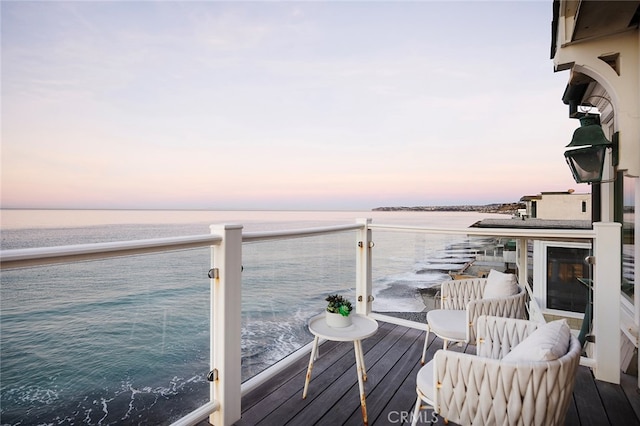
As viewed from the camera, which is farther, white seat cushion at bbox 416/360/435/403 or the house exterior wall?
the house exterior wall

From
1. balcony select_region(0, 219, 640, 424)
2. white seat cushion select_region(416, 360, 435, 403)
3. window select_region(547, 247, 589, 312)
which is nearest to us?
white seat cushion select_region(416, 360, 435, 403)

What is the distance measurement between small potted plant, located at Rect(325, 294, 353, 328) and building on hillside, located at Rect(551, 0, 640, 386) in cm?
209

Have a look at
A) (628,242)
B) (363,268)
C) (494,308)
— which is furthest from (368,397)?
(628,242)

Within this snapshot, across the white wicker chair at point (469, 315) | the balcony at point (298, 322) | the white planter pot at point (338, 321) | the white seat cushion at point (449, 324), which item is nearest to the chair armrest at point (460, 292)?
the white wicker chair at point (469, 315)

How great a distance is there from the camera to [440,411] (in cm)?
155

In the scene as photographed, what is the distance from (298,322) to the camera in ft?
9.43

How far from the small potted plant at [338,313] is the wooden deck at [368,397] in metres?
0.51

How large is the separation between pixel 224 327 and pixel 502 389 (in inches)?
58.9

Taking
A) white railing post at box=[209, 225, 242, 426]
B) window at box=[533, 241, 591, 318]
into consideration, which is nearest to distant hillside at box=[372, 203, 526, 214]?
window at box=[533, 241, 591, 318]

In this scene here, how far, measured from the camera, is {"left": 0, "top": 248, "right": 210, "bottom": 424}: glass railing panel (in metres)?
1.33

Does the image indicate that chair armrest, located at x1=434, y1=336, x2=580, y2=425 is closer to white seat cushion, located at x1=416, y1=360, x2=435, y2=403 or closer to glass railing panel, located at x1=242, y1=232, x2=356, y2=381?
white seat cushion, located at x1=416, y1=360, x2=435, y2=403

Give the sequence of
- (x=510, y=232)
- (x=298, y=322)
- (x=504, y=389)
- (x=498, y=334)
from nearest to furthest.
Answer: (x=504, y=389) < (x=498, y=334) < (x=298, y=322) < (x=510, y=232)

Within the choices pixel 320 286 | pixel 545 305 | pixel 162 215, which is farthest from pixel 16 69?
pixel 162 215

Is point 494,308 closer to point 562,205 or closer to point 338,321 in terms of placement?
point 338,321
